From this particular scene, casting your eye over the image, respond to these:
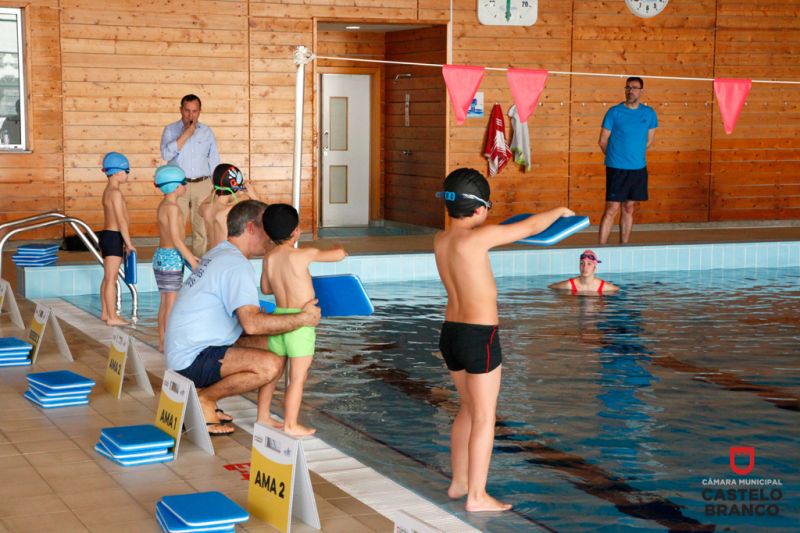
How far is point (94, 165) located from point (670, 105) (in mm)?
7680

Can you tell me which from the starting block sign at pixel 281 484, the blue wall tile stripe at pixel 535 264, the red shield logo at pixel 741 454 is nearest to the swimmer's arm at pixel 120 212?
the blue wall tile stripe at pixel 535 264

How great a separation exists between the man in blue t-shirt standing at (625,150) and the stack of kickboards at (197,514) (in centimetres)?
900

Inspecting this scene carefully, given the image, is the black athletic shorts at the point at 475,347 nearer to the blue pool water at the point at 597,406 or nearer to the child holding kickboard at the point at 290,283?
the blue pool water at the point at 597,406

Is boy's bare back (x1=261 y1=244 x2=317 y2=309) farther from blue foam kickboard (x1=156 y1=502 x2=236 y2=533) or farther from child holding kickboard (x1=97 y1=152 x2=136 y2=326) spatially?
child holding kickboard (x1=97 y1=152 x2=136 y2=326)

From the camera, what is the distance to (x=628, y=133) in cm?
1230

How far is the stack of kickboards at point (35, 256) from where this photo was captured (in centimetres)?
975

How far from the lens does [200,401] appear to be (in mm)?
5305

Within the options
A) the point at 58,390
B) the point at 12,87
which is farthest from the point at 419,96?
the point at 58,390

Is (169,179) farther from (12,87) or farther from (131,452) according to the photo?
(12,87)

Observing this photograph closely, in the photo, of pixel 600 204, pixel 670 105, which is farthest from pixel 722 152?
pixel 600 204

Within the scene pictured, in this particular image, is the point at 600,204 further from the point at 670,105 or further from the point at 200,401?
the point at 200,401

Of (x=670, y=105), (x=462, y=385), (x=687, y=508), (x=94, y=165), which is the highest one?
(x=670, y=105)

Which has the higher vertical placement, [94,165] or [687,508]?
[94,165]

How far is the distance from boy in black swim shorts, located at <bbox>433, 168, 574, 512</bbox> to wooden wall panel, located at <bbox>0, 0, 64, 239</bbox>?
9068 mm
